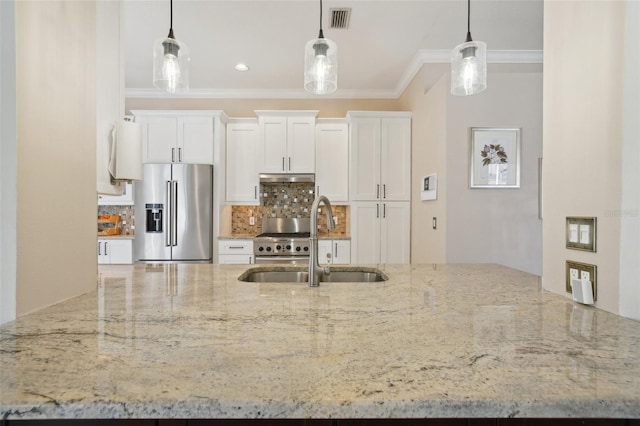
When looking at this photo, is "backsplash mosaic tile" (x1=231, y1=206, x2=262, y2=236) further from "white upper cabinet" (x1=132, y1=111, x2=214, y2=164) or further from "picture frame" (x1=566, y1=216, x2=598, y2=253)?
"picture frame" (x1=566, y1=216, x2=598, y2=253)

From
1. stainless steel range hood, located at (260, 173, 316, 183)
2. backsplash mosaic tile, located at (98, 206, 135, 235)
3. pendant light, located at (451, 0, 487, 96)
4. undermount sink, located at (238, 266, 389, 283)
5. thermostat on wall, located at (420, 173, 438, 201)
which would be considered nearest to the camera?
pendant light, located at (451, 0, 487, 96)

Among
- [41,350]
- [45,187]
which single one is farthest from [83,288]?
[41,350]

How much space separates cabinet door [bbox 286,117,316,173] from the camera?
4.15 meters

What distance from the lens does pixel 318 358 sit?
0.65m

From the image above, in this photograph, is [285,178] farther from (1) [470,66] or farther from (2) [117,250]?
(1) [470,66]

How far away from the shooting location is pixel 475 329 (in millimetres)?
832

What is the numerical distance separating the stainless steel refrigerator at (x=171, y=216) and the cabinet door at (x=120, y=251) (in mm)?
97

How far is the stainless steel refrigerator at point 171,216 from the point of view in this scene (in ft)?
12.6

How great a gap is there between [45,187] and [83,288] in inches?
15.2

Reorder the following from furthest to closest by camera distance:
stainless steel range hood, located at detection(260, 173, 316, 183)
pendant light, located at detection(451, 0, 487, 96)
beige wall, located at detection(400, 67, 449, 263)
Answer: stainless steel range hood, located at detection(260, 173, 316, 183), beige wall, located at detection(400, 67, 449, 263), pendant light, located at detection(451, 0, 487, 96)

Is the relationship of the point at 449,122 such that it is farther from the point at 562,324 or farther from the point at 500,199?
the point at 562,324

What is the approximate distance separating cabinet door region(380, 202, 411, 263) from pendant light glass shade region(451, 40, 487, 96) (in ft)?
7.76

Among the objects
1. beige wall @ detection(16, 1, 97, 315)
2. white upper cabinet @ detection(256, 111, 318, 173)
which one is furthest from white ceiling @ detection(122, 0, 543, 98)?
beige wall @ detection(16, 1, 97, 315)

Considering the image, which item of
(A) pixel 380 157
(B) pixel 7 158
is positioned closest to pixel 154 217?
(A) pixel 380 157
